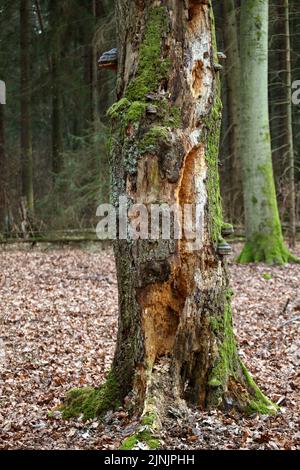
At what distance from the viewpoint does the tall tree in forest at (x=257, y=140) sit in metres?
13.1

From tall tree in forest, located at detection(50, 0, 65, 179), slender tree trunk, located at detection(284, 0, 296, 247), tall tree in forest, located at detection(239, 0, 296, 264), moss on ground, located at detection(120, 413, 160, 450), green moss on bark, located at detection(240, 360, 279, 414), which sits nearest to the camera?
moss on ground, located at detection(120, 413, 160, 450)

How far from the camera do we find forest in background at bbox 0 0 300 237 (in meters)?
17.7

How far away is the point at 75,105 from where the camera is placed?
25.2 metres

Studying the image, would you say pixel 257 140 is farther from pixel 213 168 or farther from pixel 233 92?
pixel 213 168

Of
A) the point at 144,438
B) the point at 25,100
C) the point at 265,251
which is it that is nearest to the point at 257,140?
the point at 265,251

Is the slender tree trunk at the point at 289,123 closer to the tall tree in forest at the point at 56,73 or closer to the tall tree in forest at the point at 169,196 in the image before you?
the tall tree in forest at the point at 56,73

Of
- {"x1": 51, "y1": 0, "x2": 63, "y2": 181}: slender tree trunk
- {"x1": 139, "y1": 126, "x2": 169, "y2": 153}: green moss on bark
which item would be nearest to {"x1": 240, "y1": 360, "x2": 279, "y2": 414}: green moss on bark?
{"x1": 139, "y1": 126, "x2": 169, "y2": 153}: green moss on bark

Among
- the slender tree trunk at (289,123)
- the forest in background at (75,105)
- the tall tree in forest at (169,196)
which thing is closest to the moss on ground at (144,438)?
the tall tree in forest at (169,196)

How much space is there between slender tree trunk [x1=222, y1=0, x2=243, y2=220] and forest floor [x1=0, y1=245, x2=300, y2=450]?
6.05 m

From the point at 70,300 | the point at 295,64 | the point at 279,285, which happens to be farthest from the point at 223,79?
the point at 70,300

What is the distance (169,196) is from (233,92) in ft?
51.2

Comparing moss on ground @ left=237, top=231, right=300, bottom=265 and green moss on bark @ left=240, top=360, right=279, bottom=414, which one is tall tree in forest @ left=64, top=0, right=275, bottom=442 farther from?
moss on ground @ left=237, top=231, right=300, bottom=265

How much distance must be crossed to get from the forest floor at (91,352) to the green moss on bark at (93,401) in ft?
0.33
